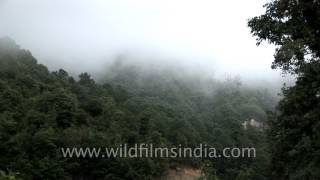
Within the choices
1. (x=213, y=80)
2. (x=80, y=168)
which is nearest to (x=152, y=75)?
(x=213, y=80)

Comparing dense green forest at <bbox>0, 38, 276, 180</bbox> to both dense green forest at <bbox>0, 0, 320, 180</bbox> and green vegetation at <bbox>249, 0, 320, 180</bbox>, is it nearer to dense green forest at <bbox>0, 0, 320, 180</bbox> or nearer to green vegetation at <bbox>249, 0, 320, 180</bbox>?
dense green forest at <bbox>0, 0, 320, 180</bbox>

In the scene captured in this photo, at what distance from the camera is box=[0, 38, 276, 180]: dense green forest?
182 ft

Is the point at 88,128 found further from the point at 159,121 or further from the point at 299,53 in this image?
the point at 299,53

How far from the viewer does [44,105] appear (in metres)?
64.0

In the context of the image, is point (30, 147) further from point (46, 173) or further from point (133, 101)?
point (133, 101)

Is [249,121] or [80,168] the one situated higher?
[249,121]

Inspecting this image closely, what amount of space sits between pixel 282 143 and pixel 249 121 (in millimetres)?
96208

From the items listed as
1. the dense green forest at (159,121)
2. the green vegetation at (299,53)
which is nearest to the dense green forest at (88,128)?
the dense green forest at (159,121)

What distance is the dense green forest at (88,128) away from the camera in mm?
55438

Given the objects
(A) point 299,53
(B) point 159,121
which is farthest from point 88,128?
(A) point 299,53

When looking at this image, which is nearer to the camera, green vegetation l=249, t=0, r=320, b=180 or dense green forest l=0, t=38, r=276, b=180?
green vegetation l=249, t=0, r=320, b=180

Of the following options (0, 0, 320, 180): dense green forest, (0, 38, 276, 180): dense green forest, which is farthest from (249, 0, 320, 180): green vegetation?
(0, 38, 276, 180): dense green forest

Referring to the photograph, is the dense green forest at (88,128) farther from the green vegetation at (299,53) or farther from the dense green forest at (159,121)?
the green vegetation at (299,53)

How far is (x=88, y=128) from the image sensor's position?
6412 cm
